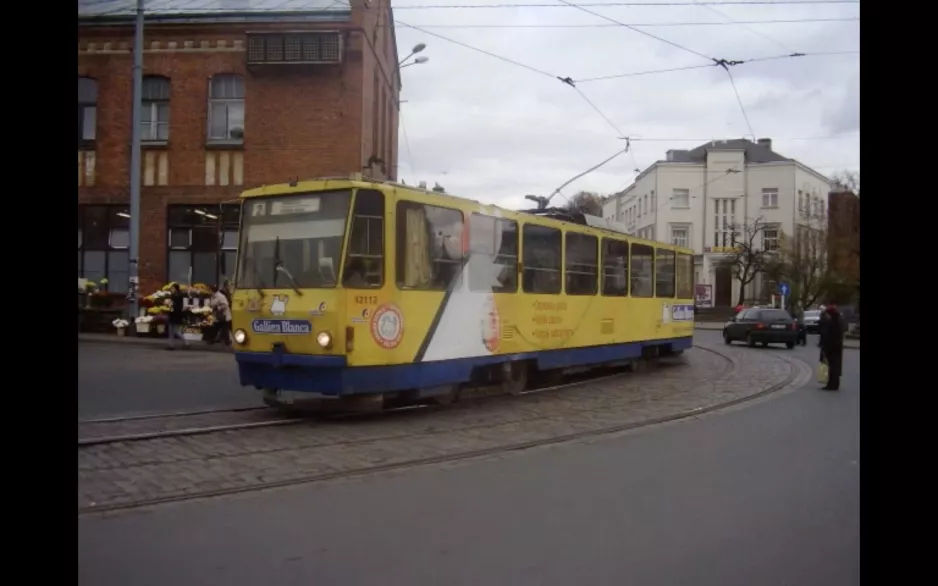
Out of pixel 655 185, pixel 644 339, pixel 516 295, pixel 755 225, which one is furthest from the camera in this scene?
pixel 655 185

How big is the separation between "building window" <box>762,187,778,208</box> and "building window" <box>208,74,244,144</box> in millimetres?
15144

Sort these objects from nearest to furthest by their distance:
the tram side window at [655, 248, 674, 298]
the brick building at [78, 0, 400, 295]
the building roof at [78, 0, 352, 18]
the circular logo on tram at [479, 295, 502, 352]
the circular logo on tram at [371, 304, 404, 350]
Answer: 1. the circular logo on tram at [371, 304, 404, 350]
2. the circular logo on tram at [479, 295, 502, 352]
3. the tram side window at [655, 248, 674, 298]
4. the brick building at [78, 0, 400, 295]
5. the building roof at [78, 0, 352, 18]

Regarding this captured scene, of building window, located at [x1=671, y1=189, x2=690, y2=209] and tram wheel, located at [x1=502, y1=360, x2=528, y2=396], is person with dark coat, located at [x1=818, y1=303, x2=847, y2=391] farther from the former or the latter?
building window, located at [x1=671, y1=189, x2=690, y2=209]

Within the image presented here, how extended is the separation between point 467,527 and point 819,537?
2461 mm

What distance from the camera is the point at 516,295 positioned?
12.1 m

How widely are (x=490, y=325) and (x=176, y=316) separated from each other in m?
11.3

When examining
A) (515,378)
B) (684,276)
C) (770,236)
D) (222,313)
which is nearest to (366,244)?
(515,378)

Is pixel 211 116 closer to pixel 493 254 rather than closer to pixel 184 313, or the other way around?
pixel 184 313

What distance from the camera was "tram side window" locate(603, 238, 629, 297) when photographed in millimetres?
15031

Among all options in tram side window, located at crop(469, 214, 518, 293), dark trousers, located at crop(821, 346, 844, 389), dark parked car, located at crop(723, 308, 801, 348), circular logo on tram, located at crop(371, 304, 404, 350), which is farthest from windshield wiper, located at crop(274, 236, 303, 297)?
dark parked car, located at crop(723, 308, 801, 348)

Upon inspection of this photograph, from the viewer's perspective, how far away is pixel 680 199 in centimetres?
2728
